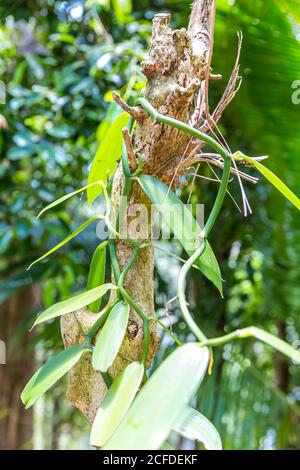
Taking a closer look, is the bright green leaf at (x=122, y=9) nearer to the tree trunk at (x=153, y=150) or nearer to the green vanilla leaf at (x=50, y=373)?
the tree trunk at (x=153, y=150)

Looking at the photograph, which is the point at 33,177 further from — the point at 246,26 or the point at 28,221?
the point at 246,26

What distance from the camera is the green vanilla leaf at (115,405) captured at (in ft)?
0.86

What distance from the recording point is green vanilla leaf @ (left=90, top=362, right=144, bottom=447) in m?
0.26

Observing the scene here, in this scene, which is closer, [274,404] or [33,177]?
[274,404]

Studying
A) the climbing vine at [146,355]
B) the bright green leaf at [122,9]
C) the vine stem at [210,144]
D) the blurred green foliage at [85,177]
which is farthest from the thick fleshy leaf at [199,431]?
the bright green leaf at [122,9]

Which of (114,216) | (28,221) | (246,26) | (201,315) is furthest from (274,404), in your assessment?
(114,216)

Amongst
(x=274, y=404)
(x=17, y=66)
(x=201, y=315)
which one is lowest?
(x=274, y=404)

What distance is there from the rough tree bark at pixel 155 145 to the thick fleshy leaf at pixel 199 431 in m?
0.06

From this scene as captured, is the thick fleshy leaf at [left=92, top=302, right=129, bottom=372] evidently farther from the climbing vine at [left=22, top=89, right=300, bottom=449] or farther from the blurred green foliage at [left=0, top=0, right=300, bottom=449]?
the blurred green foliage at [left=0, top=0, right=300, bottom=449]

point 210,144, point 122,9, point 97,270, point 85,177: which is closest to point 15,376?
point 85,177

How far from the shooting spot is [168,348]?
3.16 ft

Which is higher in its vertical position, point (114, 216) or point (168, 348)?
point (114, 216)

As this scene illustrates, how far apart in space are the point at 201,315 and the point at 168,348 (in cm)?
15
